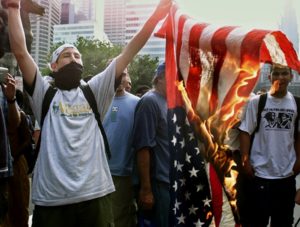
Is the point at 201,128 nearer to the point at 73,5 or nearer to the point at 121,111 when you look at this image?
the point at 121,111

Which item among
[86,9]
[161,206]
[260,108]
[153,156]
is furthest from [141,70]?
[86,9]

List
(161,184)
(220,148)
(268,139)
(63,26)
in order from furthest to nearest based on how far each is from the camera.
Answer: (63,26) < (268,139) < (161,184) < (220,148)

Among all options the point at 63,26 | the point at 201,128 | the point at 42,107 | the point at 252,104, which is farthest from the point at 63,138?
the point at 63,26

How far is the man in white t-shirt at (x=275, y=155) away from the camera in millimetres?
4383

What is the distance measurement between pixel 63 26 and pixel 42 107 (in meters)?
101

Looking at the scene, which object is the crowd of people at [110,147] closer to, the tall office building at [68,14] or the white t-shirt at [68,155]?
the white t-shirt at [68,155]

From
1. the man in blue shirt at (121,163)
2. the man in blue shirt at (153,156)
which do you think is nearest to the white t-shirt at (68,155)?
the man in blue shirt at (153,156)

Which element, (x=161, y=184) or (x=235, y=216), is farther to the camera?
(x=161, y=184)

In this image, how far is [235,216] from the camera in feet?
10.2

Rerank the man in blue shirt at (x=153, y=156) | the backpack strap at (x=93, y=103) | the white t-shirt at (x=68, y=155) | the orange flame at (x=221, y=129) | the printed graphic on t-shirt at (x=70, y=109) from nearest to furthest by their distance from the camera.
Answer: the orange flame at (x=221, y=129) < the white t-shirt at (x=68, y=155) < the printed graphic on t-shirt at (x=70, y=109) < the backpack strap at (x=93, y=103) < the man in blue shirt at (x=153, y=156)

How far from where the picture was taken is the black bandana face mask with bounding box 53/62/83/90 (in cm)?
328

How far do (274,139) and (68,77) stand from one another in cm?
214

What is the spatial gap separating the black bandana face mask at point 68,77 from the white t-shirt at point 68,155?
7 centimetres

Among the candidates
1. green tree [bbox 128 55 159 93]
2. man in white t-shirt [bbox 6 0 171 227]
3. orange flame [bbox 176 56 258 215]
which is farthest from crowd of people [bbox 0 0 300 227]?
green tree [bbox 128 55 159 93]
